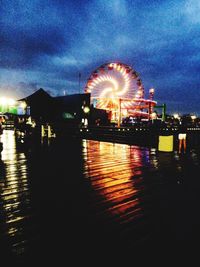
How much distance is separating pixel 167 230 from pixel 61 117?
2341 cm

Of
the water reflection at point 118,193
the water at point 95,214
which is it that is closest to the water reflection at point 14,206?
the water at point 95,214

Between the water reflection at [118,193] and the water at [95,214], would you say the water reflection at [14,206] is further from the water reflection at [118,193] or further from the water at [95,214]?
the water reflection at [118,193]

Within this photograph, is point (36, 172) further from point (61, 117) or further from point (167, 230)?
point (61, 117)

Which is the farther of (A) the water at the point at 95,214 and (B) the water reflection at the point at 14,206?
(B) the water reflection at the point at 14,206

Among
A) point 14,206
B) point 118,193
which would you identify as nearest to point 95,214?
point 118,193

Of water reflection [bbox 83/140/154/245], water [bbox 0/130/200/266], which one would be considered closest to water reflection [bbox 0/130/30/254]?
water [bbox 0/130/200/266]

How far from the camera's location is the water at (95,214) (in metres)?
2.33

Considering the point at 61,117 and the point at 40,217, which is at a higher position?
the point at 61,117

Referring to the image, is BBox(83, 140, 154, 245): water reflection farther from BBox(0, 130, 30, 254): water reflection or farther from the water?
BBox(0, 130, 30, 254): water reflection

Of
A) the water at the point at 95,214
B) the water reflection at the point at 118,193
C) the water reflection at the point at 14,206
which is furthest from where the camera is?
the water reflection at the point at 118,193

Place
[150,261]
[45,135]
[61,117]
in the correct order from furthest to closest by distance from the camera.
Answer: [61,117] → [45,135] → [150,261]

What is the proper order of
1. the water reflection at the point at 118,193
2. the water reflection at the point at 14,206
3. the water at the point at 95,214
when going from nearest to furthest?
1. the water at the point at 95,214
2. the water reflection at the point at 14,206
3. the water reflection at the point at 118,193

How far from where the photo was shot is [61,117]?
25266 millimetres

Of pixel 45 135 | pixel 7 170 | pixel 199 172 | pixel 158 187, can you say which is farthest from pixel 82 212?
pixel 45 135
